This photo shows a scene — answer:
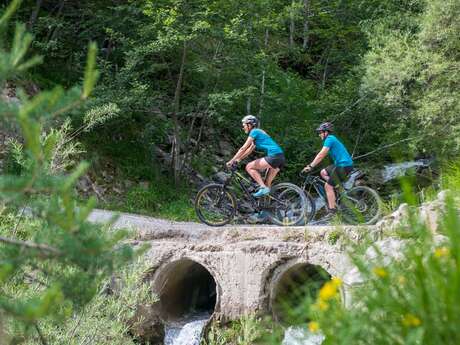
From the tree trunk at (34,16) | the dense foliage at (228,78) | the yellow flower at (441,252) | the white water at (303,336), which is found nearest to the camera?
the yellow flower at (441,252)

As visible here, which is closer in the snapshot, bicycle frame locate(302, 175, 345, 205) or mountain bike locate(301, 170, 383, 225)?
mountain bike locate(301, 170, 383, 225)

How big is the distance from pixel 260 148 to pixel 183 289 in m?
3.88

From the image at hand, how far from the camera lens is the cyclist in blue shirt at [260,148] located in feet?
35.7

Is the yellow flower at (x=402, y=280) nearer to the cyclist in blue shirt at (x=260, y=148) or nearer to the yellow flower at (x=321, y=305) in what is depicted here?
the yellow flower at (x=321, y=305)

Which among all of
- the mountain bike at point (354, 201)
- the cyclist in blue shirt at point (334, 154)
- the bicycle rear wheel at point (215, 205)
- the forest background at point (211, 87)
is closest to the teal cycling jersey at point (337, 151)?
the cyclist in blue shirt at point (334, 154)

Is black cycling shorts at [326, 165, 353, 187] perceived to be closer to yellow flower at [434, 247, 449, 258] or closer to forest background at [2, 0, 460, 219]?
forest background at [2, 0, 460, 219]

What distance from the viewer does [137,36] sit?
1744 centimetres

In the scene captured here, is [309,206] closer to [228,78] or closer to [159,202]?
[159,202]

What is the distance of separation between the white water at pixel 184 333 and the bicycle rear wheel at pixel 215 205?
1748 millimetres

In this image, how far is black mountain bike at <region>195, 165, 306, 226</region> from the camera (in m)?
11.3

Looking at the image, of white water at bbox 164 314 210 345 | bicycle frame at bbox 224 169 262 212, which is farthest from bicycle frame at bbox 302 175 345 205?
white water at bbox 164 314 210 345

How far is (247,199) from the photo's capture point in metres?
11.7

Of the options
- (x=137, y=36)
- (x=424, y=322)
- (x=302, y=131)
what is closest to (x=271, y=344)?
(x=424, y=322)

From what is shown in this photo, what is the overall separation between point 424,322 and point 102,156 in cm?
1559
